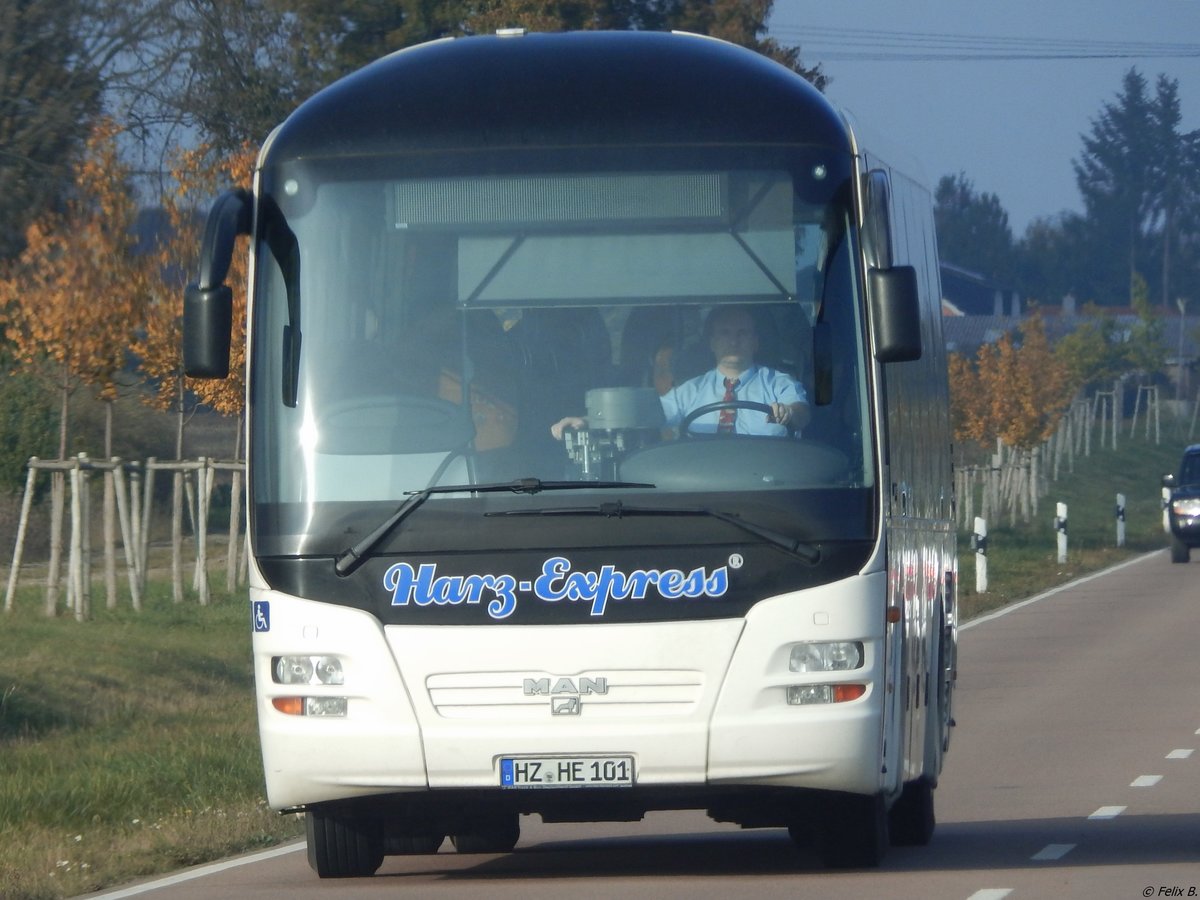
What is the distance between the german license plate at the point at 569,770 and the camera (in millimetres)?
8078

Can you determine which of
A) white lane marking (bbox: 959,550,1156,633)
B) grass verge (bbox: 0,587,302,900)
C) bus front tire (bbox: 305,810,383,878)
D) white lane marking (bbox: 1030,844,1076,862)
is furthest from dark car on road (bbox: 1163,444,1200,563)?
bus front tire (bbox: 305,810,383,878)

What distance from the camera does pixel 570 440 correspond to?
821 centimetres

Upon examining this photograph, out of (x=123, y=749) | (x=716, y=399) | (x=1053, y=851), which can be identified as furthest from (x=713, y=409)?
(x=123, y=749)

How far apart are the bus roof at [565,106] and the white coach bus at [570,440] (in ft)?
0.04

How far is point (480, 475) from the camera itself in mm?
8211

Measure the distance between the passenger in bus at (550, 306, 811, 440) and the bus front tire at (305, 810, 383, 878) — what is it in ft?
6.30

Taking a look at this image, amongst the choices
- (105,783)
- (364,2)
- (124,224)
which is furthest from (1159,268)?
(105,783)

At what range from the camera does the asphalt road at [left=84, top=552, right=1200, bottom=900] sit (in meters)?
8.75

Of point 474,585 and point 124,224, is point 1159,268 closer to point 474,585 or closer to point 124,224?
point 124,224

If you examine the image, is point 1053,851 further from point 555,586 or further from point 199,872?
point 199,872

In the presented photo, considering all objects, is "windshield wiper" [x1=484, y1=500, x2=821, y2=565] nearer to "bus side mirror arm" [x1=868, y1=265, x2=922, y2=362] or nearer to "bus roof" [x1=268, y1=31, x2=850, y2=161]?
"bus side mirror arm" [x1=868, y1=265, x2=922, y2=362]

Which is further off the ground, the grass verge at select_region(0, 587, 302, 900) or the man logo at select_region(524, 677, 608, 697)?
the man logo at select_region(524, 677, 608, 697)

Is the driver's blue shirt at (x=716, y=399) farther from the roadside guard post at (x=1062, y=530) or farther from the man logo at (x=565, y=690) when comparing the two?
the roadside guard post at (x=1062, y=530)

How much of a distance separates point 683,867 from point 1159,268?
164 metres
